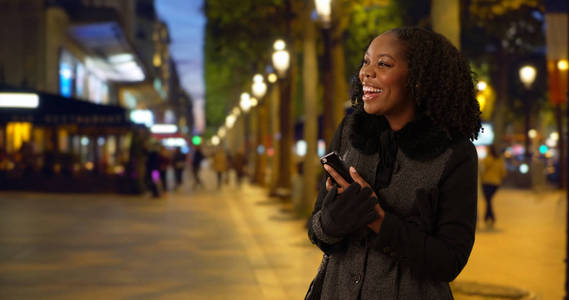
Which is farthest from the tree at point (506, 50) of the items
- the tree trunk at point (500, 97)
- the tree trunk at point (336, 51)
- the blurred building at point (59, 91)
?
the blurred building at point (59, 91)

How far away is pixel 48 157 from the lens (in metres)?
29.4

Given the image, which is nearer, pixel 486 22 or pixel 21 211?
pixel 21 211

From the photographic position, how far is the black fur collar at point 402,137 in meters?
2.67

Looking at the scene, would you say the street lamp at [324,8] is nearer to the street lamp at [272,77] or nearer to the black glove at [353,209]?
the street lamp at [272,77]

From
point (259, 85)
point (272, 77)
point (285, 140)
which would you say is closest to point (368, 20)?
point (272, 77)

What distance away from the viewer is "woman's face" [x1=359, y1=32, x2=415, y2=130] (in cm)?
271

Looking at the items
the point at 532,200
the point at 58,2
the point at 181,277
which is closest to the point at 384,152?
the point at 181,277

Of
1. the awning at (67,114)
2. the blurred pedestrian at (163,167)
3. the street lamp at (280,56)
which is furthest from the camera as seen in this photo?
the blurred pedestrian at (163,167)

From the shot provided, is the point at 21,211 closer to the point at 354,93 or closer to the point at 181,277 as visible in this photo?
the point at 181,277

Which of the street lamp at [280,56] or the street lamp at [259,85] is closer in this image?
the street lamp at [280,56]

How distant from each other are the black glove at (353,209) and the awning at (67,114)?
86.8 ft

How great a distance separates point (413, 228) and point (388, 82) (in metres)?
0.47

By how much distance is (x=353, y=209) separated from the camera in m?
2.53

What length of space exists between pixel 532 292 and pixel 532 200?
739 inches
